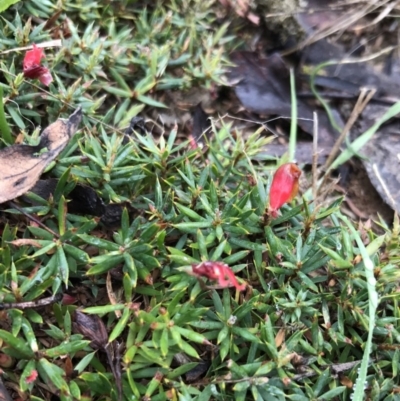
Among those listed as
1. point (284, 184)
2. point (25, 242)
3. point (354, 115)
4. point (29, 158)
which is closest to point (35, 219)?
point (25, 242)

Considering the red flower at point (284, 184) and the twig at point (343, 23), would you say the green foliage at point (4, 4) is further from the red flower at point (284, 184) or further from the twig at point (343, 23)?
the twig at point (343, 23)

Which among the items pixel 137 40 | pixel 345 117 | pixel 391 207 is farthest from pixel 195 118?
pixel 391 207

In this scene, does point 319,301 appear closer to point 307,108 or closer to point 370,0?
point 307,108

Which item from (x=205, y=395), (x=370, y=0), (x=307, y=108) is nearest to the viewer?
(x=205, y=395)

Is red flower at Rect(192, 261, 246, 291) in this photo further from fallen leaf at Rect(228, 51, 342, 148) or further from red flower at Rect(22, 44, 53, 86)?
fallen leaf at Rect(228, 51, 342, 148)

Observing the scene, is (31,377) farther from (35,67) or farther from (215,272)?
(35,67)

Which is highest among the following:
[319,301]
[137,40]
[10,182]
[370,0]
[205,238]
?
[370,0]
